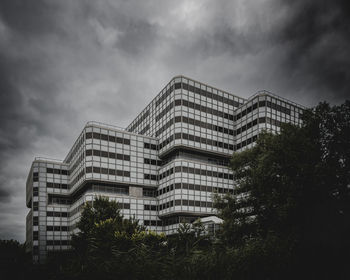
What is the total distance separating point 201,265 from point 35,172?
73720mm

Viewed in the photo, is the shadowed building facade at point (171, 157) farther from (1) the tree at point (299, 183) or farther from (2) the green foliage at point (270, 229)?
(1) the tree at point (299, 183)

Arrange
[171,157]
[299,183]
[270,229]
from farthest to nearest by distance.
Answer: [171,157]
[270,229]
[299,183]

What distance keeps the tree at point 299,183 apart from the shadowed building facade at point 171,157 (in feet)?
97.4

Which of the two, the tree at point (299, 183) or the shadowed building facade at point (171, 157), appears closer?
the tree at point (299, 183)

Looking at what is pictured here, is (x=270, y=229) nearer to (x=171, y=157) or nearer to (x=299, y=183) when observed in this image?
(x=299, y=183)

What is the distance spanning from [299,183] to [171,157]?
144ft

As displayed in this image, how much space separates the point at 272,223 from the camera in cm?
2162

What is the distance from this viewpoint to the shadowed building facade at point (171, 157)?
2222 inches

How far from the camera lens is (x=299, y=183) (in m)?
19.0

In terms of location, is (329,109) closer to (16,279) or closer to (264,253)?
(264,253)

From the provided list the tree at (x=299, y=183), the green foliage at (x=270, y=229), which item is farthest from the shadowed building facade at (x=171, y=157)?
the tree at (x=299, y=183)

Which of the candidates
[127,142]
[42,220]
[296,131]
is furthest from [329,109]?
[42,220]

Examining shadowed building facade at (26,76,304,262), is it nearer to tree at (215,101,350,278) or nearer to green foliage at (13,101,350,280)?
green foliage at (13,101,350,280)

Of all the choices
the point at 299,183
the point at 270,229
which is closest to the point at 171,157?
the point at 270,229
